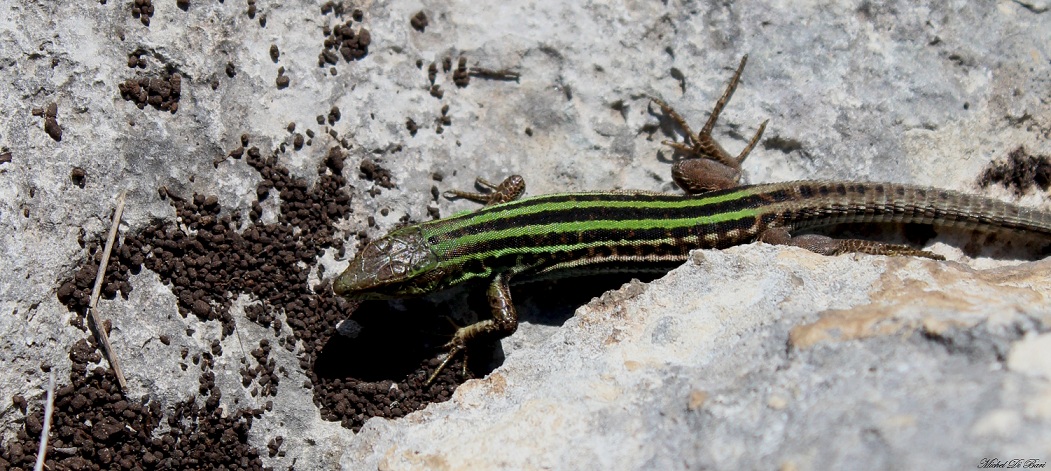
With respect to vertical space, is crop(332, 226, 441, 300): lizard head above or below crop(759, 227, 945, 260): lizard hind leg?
below

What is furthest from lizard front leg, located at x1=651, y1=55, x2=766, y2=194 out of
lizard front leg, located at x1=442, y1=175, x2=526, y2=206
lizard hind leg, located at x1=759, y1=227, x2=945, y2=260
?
lizard front leg, located at x1=442, y1=175, x2=526, y2=206

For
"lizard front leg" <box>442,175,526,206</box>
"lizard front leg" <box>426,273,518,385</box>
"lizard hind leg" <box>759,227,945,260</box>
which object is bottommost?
"lizard front leg" <box>426,273,518,385</box>

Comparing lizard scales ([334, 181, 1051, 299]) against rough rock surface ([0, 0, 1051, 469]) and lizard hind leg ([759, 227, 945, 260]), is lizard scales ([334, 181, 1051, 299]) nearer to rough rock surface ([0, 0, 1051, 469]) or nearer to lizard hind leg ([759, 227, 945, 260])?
lizard hind leg ([759, 227, 945, 260])

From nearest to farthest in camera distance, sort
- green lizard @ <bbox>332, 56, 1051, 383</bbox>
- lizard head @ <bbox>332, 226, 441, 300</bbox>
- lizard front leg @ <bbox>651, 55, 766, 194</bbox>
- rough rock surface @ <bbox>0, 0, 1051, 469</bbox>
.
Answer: rough rock surface @ <bbox>0, 0, 1051, 469</bbox>
lizard head @ <bbox>332, 226, 441, 300</bbox>
green lizard @ <bbox>332, 56, 1051, 383</bbox>
lizard front leg @ <bbox>651, 55, 766, 194</bbox>

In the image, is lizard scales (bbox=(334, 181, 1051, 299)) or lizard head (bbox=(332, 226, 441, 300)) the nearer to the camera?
lizard head (bbox=(332, 226, 441, 300))

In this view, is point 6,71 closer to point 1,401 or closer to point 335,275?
point 1,401

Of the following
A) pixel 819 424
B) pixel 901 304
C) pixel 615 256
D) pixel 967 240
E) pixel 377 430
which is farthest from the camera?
pixel 967 240

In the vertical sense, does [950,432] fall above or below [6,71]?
above

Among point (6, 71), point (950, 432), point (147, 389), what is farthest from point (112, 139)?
point (950, 432)
